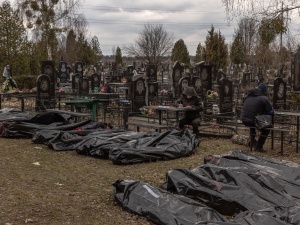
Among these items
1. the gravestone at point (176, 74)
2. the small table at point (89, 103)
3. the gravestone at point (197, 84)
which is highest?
the gravestone at point (176, 74)

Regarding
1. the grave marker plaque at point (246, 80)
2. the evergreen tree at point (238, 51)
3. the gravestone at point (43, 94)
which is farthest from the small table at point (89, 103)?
the evergreen tree at point (238, 51)

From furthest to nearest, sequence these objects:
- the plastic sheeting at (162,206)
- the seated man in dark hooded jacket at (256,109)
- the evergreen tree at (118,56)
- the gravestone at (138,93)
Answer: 1. the evergreen tree at (118,56)
2. the gravestone at (138,93)
3. the seated man in dark hooded jacket at (256,109)
4. the plastic sheeting at (162,206)

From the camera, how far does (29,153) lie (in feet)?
34.7

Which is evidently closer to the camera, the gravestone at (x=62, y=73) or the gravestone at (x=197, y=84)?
the gravestone at (x=197, y=84)

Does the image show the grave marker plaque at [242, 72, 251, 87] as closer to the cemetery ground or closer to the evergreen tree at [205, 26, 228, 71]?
the evergreen tree at [205, 26, 228, 71]

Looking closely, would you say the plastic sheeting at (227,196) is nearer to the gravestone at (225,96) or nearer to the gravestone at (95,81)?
the gravestone at (225,96)

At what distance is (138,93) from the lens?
1805 centimetres

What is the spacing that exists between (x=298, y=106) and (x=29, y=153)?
9.49 m

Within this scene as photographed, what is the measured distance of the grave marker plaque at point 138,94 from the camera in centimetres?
1788

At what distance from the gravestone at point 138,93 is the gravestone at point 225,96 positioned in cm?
323

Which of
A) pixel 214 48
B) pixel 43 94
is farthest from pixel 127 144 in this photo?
pixel 214 48

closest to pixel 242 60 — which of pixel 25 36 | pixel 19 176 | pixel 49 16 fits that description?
pixel 49 16

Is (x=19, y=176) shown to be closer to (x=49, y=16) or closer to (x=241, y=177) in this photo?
(x=241, y=177)

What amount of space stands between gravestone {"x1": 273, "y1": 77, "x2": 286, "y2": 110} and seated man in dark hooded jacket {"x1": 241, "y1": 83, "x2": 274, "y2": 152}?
5532 millimetres
